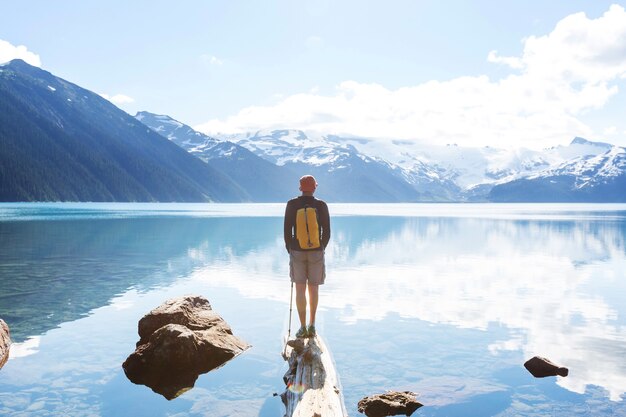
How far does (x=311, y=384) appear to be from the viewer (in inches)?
380

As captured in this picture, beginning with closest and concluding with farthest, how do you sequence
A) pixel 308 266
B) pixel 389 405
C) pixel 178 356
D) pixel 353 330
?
pixel 389 405
pixel 308 266
pixel 178 356
pixel 353 330

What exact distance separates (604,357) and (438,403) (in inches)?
244

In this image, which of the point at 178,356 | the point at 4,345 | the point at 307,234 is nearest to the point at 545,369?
the point at 307,234

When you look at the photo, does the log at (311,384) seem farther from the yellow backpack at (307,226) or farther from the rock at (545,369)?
the rock at (545,369)

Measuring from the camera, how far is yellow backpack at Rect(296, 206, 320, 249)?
1170cm

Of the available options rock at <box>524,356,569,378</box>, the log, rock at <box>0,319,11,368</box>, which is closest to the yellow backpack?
the log

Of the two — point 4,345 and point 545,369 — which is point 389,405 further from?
point 4,345

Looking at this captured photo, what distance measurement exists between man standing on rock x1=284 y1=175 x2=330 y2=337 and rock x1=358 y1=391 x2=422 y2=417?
2.77 meters

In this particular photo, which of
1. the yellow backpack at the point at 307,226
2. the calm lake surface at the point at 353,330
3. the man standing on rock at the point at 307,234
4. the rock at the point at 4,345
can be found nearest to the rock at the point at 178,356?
the calm lake surface at the point at 353,330

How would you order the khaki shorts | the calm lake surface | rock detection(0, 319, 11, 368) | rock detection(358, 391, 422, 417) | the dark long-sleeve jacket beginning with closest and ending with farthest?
rock detection(358, 391, 422, 417)
the calm lake surface
the dark long-sleeve jacket
the khaki shorts
rock detection(0, 319, 11, 368)

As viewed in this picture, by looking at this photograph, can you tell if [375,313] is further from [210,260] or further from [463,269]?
[210,260]

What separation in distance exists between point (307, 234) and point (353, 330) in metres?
6.02

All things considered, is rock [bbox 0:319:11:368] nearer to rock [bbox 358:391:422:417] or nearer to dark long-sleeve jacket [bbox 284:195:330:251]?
dark long-sleeve jacket [bbox 284:195:330:251]

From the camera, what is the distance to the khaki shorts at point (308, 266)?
469 inches
